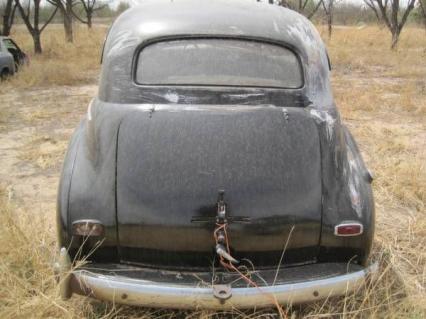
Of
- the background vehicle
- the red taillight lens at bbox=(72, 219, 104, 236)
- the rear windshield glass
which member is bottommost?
the background vehicle

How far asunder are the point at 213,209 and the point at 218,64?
1.10 m

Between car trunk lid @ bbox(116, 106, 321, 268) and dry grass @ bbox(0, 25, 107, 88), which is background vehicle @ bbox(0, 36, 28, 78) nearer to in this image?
dry grass @ bbox(0, 25, 107, 88)

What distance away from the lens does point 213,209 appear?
2420 millimetres

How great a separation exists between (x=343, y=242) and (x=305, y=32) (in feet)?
5.04

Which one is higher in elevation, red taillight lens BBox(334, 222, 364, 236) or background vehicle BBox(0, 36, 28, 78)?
red taillight lens BBox(334, 222, 364, 236)

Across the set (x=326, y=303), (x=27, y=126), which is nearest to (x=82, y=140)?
(x=326, y=303)

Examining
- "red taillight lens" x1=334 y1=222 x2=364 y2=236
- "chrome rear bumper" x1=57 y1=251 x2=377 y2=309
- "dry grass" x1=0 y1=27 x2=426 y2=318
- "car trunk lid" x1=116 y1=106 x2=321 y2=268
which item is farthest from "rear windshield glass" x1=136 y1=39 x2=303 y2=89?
"dry grass" x1=0 y1=27 x2=426 y2=318

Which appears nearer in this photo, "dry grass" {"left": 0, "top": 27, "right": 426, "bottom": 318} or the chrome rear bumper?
the chrome rear bumper

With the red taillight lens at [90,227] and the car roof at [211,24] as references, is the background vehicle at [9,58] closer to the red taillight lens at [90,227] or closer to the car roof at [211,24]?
the car roof at [211,24]

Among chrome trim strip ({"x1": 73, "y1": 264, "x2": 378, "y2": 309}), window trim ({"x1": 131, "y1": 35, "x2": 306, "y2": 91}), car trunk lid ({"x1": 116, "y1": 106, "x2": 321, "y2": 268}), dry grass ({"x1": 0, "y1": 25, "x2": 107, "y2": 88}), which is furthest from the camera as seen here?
dry grass ({"x1": 0, "y1": 25, "x2": 107, "y2": 88})

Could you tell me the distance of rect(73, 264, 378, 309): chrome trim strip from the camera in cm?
228

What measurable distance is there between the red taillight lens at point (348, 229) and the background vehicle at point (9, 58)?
1032 cm

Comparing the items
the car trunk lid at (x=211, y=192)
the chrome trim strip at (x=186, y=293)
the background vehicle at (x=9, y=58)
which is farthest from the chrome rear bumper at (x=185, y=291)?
the background vehicle at (x=9, y=58)

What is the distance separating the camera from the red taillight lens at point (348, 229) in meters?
2.50
